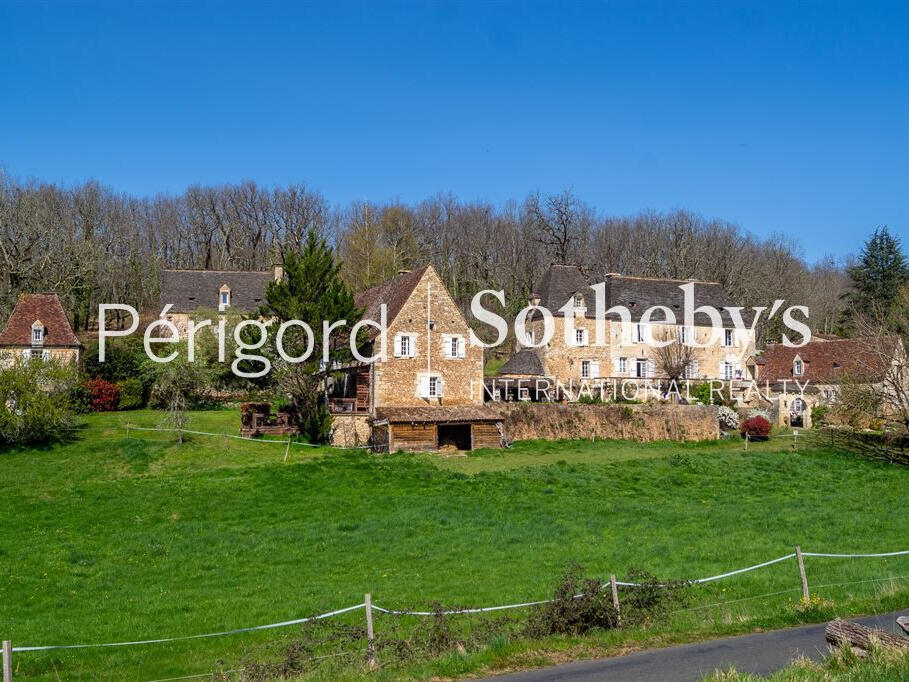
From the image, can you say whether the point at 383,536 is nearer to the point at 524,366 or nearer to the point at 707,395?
the point at 524,366

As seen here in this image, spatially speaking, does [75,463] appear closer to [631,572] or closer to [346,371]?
[346,371]

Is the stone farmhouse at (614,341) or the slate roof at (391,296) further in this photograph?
the stone farmhouse at (614,341)

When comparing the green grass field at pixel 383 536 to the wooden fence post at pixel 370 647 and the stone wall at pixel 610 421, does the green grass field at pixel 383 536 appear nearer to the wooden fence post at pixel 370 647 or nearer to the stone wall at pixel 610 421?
the wooden fence post at pixel 370 647

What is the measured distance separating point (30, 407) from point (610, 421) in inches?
1013

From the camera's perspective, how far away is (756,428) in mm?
42531

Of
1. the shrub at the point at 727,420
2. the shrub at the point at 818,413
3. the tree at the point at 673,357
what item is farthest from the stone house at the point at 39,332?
the shrub at the point at 818,413

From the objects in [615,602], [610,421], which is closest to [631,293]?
[610,421]

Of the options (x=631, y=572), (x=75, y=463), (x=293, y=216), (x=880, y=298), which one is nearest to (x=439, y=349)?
(x=75, y=463)

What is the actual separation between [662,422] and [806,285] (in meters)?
48.4

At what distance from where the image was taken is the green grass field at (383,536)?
48.2 feet

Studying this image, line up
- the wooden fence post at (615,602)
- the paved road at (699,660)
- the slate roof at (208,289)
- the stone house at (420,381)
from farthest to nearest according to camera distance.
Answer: the slate roof at (208,289) → the stone house at (420,381) → the wooden fence post at (615,602) → the paved road at (699,660)

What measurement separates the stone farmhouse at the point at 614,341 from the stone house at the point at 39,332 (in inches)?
940

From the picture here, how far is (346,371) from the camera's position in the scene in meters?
42.2

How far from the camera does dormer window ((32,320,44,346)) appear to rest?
46.5m
